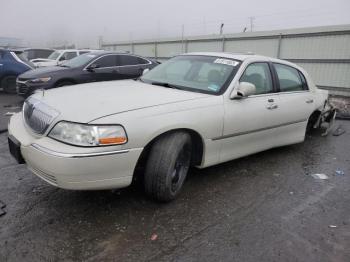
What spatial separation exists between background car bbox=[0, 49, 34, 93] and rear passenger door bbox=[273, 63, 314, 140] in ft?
27.3

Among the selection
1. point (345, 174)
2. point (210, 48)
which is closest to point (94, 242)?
point (345, 174)

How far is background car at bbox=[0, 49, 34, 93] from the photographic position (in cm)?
1009

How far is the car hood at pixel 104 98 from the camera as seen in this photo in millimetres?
2875

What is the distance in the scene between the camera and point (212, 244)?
107 inches

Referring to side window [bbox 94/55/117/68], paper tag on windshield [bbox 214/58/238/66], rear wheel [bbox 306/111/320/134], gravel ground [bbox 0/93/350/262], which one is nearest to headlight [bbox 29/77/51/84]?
side window [bbox 94/55/117/68]

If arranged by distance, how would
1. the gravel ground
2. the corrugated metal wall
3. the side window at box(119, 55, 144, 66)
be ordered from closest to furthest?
1. the gravel ground
2. the side window at box(119, 55, 144, 66)
3. the corrugated metal wall

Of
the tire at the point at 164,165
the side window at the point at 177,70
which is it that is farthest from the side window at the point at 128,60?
the tire at the point at 164,165

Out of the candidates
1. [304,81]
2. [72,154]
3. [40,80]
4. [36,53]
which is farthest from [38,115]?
[36,53]

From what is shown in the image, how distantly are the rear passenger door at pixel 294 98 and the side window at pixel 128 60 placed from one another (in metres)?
5.50

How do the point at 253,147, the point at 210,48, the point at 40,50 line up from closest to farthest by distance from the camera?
the point at 253,147, the point at 210,48, the point at 40,50

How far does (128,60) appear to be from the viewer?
31.4 feet

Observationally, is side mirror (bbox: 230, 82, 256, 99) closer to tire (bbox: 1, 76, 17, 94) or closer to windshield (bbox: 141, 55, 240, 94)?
windshield (bbox: 141, 55, 240, 94)

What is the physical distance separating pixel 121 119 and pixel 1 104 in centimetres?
740

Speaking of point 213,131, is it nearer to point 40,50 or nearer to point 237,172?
point 237,172
